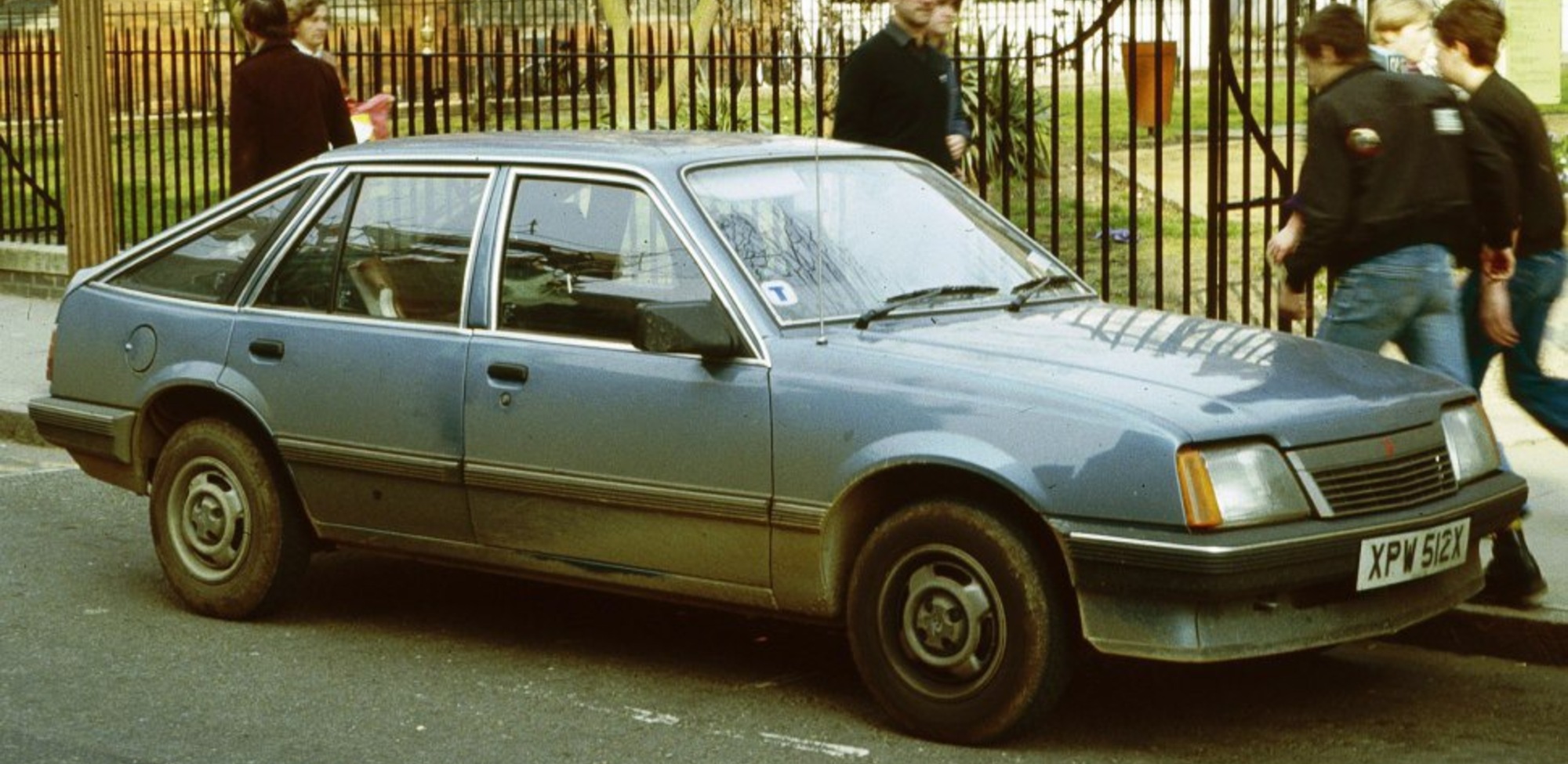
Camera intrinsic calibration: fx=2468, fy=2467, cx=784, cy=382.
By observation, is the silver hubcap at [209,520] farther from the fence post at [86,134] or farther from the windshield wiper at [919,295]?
the fence post at [86,134]

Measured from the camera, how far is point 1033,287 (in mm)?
6855

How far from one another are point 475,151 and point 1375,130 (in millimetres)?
2563

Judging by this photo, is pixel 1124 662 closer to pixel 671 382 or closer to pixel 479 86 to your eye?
pixel 671 382

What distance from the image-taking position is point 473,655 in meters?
6.99

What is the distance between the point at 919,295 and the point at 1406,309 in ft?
5.17

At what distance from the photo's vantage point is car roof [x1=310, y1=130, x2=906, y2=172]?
22.1 ft

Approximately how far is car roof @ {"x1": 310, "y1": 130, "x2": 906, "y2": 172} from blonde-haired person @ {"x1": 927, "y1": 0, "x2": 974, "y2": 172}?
199 centimetres

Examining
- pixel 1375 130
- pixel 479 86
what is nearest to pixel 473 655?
pixel 1375 130

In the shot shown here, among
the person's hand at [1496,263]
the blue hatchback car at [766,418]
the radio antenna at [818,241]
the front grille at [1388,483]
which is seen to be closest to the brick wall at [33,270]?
the blue hatchback car at [766,418]

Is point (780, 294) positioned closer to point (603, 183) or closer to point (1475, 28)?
point (603, 183)

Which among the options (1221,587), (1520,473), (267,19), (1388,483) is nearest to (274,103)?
(267,19)

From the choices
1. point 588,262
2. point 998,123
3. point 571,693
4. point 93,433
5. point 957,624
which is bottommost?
point 571,693

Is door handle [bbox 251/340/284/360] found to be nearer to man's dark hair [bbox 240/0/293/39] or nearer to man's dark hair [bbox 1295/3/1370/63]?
man's dark hair [bbox 1295/3/1370/63]

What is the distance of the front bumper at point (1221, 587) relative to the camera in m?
5.47
